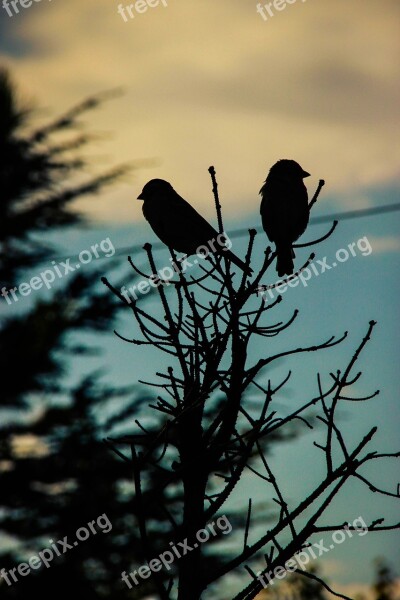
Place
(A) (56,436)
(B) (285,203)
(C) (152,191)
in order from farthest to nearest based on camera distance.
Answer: (A) (56,436) → (C) (152,191) → (B) (285,203)

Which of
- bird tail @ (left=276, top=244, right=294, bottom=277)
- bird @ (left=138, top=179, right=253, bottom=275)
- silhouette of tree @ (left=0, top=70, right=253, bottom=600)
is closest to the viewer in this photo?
bird tail @ (left=276, top=244, right=294, bottom=277)

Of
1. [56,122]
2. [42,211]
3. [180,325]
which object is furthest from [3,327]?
[180,325]

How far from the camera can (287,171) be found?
484 centimetres

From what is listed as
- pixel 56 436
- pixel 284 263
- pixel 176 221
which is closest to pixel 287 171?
pixel 284 263

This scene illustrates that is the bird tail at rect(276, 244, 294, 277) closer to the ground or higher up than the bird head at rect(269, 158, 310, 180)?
closer to the ground

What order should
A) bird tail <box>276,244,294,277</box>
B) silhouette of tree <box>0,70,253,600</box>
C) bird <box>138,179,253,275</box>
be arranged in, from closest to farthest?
1. bird tail <box>276,244,294,277</box>
2. bird <box>138,179,253,275</box>
3. silhouette of tree <box>0,70,253,600</box>

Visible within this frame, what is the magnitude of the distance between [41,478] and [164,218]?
614cm

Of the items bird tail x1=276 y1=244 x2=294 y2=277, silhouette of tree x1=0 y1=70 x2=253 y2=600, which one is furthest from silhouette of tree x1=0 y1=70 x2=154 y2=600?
bird tail x1=276 y1=244 x2=294 y2=277

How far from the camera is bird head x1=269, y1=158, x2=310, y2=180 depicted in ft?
15.8

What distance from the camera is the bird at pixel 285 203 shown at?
4.77m

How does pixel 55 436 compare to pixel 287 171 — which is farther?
pixel 55 436

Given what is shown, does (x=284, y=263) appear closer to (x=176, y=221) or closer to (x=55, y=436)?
(x=176, y=221)

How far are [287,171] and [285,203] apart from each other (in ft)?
0.69

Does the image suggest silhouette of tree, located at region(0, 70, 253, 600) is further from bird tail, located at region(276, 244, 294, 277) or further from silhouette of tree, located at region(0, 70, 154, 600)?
bird tail, located at region(276, 244, 294, 277)
